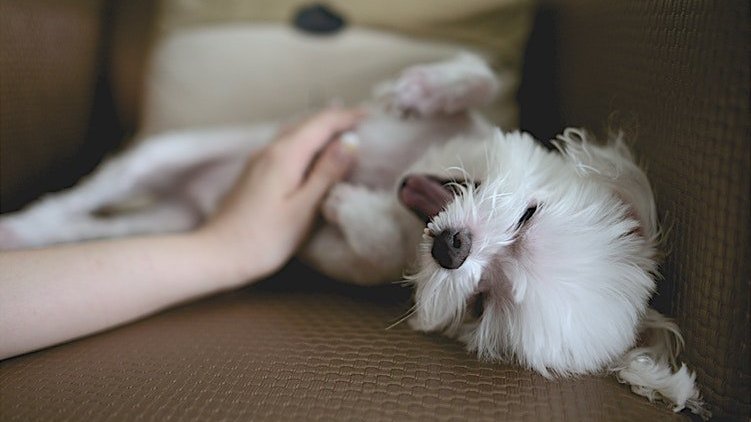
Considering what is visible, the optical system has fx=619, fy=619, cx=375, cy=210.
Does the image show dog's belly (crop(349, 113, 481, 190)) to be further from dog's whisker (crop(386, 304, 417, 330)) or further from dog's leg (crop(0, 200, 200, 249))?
dog's leg (crop(0, 200, 200, 249))

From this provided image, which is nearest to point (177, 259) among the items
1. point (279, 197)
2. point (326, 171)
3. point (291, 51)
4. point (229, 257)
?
point (229, 257)

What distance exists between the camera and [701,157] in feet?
2.19

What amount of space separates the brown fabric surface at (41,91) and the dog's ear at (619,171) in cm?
93

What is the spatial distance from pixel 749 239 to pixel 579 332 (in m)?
0.22

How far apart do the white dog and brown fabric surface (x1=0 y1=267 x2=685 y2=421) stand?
41 mm

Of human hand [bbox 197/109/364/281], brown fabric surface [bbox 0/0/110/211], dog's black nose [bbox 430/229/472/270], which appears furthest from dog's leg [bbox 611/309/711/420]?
brown fabric surface [bbox 0/0/110/211]

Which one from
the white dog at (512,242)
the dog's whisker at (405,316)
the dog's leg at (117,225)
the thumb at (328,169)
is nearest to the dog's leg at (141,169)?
the dog's leg at (117,225)

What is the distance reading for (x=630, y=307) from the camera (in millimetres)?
754

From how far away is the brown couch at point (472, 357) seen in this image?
0.64 metres

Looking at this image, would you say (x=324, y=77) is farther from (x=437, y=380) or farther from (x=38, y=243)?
(x=437, y=380)

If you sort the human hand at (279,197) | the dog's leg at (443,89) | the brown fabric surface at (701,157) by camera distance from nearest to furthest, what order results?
1. the brown fabric surface at (701,157)
2. the human hand at (279,197)
3. the dog's leg at (443,89)

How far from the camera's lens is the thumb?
1067mm

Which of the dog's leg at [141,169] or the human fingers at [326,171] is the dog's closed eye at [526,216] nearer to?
the human fingers at [326,171]

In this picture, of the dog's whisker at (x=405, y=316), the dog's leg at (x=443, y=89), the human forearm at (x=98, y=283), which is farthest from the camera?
the dog's leg at (x=443, y=89)
